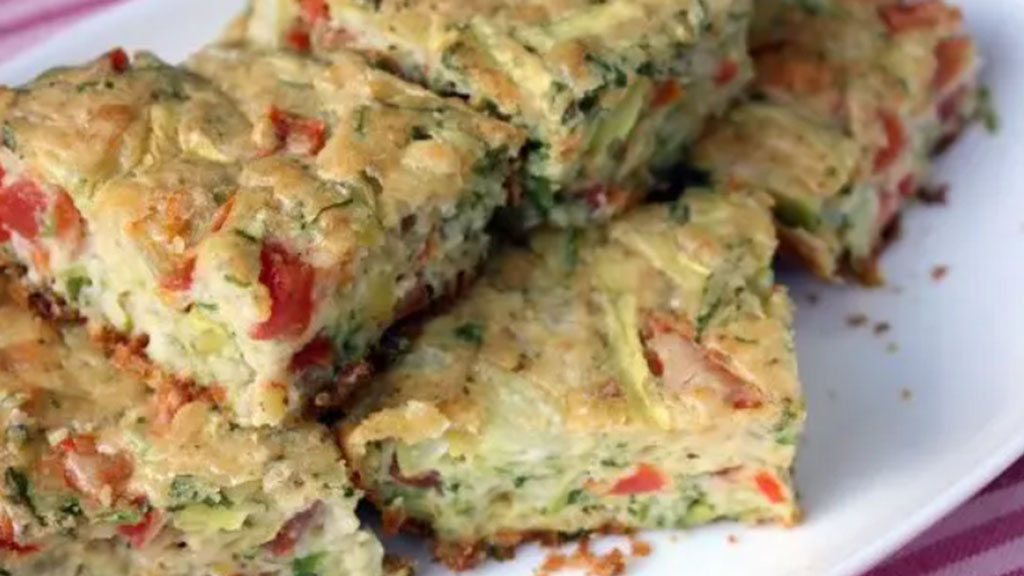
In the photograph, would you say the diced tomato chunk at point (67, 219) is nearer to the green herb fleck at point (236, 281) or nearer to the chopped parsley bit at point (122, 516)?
the green herb fleck at point (236, 281)

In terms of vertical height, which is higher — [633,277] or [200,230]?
[200,230]

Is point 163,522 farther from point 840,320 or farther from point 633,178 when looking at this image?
point 840,320

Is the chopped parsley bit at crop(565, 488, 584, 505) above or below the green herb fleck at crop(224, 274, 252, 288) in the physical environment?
below

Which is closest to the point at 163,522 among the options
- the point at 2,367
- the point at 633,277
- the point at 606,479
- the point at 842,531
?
the point at 2,367

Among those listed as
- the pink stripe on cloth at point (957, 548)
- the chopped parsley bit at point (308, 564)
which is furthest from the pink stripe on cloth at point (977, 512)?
the chopped parsley bit at point (308, 564)

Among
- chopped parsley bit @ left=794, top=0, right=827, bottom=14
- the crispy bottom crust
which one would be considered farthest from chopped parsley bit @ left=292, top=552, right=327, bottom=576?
chopped parsley bit @ left=794, top=0, right=827, bottom=14

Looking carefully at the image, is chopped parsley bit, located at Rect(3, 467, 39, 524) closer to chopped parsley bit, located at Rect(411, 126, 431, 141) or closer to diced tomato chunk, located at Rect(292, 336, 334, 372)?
diced tomato chunk, located at Rect(292, 336, 334, 372)
